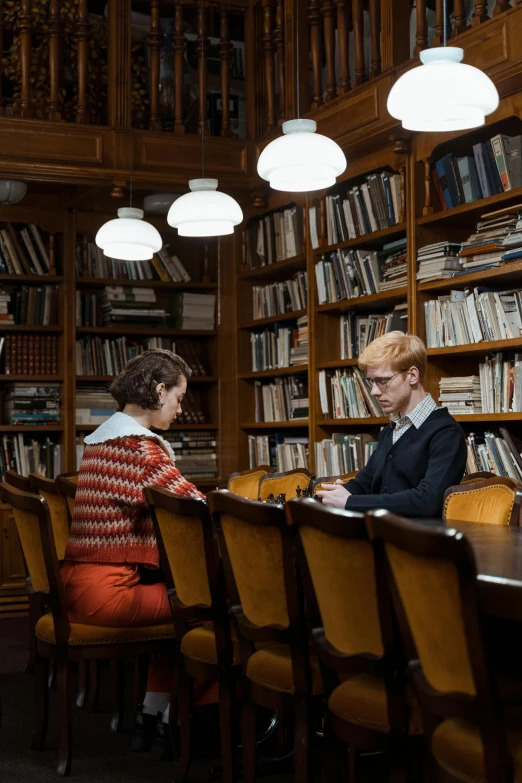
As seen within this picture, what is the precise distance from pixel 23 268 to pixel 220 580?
4332mm

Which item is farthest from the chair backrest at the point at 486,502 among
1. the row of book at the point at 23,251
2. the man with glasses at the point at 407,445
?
the row of book at the point at 23,251

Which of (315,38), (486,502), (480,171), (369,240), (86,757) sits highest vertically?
(315,38)

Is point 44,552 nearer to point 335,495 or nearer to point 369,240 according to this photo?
point 335,495

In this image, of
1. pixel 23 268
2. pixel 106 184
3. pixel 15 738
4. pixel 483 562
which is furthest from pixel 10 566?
pixel 483 562

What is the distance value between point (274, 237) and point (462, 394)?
2.20 metres

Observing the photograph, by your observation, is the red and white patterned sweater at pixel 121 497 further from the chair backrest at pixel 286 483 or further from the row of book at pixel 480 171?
the row of book at pixel 480 171

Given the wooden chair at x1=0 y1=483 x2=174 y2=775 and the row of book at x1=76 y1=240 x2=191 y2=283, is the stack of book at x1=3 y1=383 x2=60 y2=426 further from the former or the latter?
the wooden chair at x1=0 y1=483 x2=174 y2=775

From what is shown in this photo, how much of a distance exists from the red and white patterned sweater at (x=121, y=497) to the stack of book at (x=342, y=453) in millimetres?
2459

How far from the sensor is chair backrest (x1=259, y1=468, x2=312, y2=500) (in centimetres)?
450

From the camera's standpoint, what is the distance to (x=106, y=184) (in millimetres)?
6121

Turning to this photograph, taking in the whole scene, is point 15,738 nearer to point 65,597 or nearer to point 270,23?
point 65,597

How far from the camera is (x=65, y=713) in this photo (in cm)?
333

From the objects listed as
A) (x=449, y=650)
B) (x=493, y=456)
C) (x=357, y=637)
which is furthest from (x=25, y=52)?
(x=449, y=650)

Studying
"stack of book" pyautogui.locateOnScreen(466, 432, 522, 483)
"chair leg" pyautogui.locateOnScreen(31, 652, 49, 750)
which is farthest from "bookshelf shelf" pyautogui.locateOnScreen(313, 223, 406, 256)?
"chair leg" pyautogui.locateOnScreen(31, 652, 49, 750)
